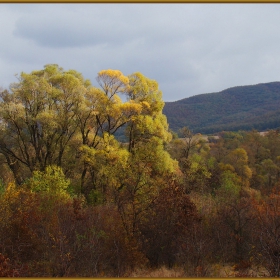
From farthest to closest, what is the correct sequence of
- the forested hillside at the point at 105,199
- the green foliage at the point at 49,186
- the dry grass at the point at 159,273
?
the green foliage at the point at 49,186, the forested hillside at the point at 105,199, the dry grass at the point at 159,273

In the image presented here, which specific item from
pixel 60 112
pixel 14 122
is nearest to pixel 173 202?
pixel 60 112

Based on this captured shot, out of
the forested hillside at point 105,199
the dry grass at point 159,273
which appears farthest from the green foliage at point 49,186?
the dry grass at point 159,273

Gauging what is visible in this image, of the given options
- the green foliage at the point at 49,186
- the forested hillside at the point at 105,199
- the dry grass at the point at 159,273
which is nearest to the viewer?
the dry grass at the point at 159,273

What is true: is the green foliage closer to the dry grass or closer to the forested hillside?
the forested hillside

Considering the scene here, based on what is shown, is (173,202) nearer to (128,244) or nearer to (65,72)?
(128,244)

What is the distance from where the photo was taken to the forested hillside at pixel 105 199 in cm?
1961

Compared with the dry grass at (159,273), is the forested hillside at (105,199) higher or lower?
higher

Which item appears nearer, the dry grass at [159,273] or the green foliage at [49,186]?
the dry grass at [159,273]

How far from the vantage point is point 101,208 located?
28.3m

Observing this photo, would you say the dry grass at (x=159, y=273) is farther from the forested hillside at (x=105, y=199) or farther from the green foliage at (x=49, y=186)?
the green foliage at (x=49, y=186)

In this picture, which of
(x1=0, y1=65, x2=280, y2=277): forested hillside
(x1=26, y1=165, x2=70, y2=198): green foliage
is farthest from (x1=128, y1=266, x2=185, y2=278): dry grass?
(x1=26, y1=165, x2=70, y2=198): green foliage

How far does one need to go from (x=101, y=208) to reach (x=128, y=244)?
745 cm

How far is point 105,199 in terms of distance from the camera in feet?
107

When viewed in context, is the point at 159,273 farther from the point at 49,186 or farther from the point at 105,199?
the point at 105,199
